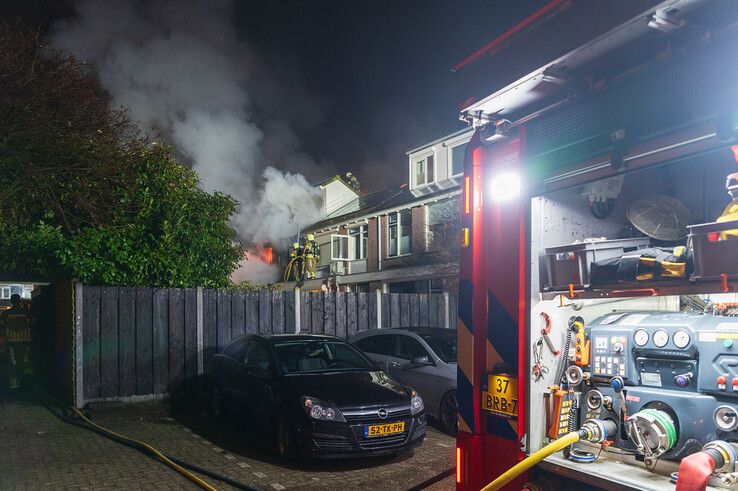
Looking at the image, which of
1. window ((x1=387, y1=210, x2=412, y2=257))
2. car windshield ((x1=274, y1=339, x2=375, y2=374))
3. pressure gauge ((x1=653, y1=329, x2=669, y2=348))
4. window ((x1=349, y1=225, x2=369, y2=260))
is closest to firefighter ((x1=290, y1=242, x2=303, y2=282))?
window ((x1=349, y1=225, x2=369, y2=260))

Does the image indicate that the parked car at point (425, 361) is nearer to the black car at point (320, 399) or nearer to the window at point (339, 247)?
the black car at point (320, 399)

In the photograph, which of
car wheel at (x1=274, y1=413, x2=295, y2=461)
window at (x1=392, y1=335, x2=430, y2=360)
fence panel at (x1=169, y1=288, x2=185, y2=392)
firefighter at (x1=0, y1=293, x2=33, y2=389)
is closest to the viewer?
car wheel at (x1=274, y1=413, x2=295, y2=461)

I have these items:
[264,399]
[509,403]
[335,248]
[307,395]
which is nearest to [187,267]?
[264,399]

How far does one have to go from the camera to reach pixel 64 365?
11.2 m

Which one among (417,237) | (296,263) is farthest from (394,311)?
(296,263)

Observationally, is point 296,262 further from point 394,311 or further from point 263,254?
point 394,311

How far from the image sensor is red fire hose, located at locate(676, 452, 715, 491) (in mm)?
2244

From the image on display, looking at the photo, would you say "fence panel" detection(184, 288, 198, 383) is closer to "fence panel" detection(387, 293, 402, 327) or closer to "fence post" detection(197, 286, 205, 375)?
"fence post" detection(197, 286, 205, 375)

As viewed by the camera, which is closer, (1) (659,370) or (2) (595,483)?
(2) (595,483)

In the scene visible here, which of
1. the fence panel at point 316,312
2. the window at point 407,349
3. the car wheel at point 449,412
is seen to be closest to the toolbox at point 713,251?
the car wheel at point 449,412

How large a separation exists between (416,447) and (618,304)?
16.4ft

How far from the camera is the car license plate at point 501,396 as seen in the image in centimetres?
316

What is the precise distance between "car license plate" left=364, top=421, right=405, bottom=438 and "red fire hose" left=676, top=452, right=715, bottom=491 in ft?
16.4

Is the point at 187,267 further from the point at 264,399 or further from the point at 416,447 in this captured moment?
the point at 416,447
